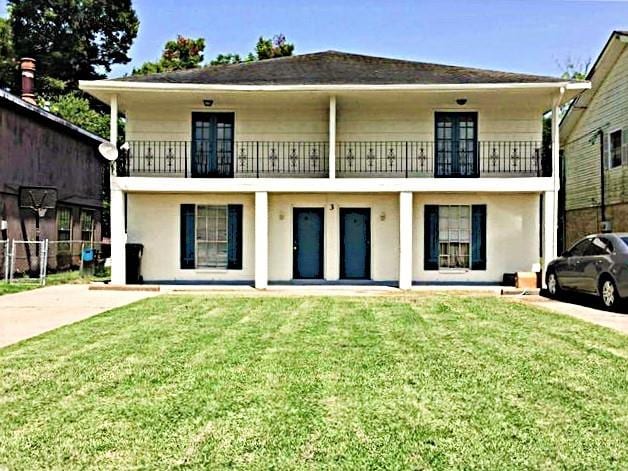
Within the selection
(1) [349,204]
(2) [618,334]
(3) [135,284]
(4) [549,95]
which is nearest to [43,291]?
(3) [135,284]

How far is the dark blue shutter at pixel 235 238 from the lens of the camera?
16.8 m

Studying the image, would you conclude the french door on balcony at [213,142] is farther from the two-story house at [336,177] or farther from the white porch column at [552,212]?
the white porch column at [552,212]

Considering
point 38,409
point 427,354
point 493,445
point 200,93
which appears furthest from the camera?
point 200,93

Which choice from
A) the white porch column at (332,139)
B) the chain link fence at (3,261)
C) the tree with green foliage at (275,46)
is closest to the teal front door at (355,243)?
the white porch column at (332,139)

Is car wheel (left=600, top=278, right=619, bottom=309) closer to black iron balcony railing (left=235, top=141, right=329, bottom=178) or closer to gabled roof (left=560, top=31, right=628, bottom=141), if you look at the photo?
black iron balcony railing (left=235, top=141, right=329, bottom=178)

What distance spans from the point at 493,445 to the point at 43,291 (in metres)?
12.9

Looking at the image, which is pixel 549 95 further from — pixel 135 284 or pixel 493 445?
pixel 493 445

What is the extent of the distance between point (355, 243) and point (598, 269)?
21.9 feet

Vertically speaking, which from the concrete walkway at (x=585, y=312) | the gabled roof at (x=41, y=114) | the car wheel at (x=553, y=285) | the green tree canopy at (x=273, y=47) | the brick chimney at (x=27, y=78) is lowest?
the concrete walkway at (x=585, y=312)

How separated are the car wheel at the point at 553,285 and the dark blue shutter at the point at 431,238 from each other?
3.35m

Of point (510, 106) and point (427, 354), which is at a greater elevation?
point (510, 106)

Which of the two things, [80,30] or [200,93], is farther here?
[80,30]

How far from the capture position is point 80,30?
41844mm

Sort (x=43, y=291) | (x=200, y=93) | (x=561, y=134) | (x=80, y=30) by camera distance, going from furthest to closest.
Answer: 1. (x=80, y=30)
2. (x=561, y=134)
3. (x=200, y=93)
4. (x=43, y=291)
